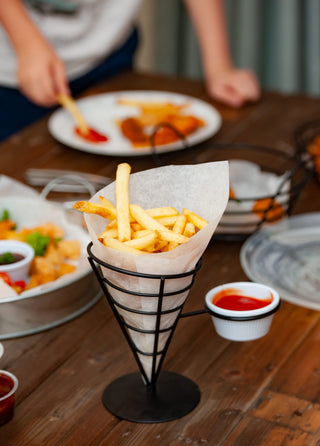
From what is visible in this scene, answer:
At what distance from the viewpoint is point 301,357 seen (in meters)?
1.19

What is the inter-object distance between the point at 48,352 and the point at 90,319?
0.11 m

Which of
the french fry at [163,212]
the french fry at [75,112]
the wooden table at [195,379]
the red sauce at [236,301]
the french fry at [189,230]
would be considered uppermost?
the french fry at [163,212]

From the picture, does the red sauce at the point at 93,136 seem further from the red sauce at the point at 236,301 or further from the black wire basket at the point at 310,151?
the red sauce at the point at 236,301

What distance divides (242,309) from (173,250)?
0.22 m

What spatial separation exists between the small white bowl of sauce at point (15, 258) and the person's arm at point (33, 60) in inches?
37.5

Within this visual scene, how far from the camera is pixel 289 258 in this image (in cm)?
146

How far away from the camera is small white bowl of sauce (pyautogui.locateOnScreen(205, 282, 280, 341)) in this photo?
100cm

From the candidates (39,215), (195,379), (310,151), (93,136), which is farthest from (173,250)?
(93,136)

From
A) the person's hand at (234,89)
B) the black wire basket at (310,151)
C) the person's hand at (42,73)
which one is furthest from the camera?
the person's hand at (234,89)

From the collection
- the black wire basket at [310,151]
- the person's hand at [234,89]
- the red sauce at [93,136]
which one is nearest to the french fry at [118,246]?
the black wire basket at [310,151]

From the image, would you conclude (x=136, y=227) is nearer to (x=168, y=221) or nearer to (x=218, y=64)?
(x=168, y=221)

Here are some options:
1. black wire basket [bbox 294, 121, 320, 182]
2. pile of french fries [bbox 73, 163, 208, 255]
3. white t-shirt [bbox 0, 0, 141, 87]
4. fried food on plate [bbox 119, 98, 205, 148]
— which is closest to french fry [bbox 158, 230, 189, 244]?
pile of french fries [bbox 73, 163, 208, 255]

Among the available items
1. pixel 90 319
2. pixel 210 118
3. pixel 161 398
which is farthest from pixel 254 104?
pixel 161 398

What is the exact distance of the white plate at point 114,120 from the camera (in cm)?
194
